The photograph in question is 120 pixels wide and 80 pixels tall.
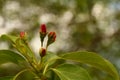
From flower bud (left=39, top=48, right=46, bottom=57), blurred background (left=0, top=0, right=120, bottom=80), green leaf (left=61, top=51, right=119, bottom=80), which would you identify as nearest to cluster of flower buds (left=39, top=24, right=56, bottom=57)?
flower bud (left=39, top=48, right=46, bottom=57)

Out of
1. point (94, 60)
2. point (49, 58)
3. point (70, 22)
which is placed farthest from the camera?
point (70, 22)

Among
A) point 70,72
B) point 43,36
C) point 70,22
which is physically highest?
point 43,36

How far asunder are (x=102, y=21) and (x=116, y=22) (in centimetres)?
61

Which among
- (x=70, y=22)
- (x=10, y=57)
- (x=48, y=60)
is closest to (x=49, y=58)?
(x=48, y=60)

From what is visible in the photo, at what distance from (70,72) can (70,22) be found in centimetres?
590

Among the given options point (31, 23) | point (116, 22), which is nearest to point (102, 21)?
point (116, 22)

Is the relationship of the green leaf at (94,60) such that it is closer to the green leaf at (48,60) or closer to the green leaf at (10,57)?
the green leaf at (48,60)

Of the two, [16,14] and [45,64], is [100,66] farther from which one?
[16,14]

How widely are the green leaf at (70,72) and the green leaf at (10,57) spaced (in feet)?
0.50

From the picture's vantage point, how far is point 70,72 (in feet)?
5.39

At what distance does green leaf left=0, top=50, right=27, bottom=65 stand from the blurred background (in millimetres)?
4544

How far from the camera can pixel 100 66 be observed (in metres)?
1.61

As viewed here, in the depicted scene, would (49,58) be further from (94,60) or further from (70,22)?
(70,22)

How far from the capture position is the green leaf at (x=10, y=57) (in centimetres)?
164
